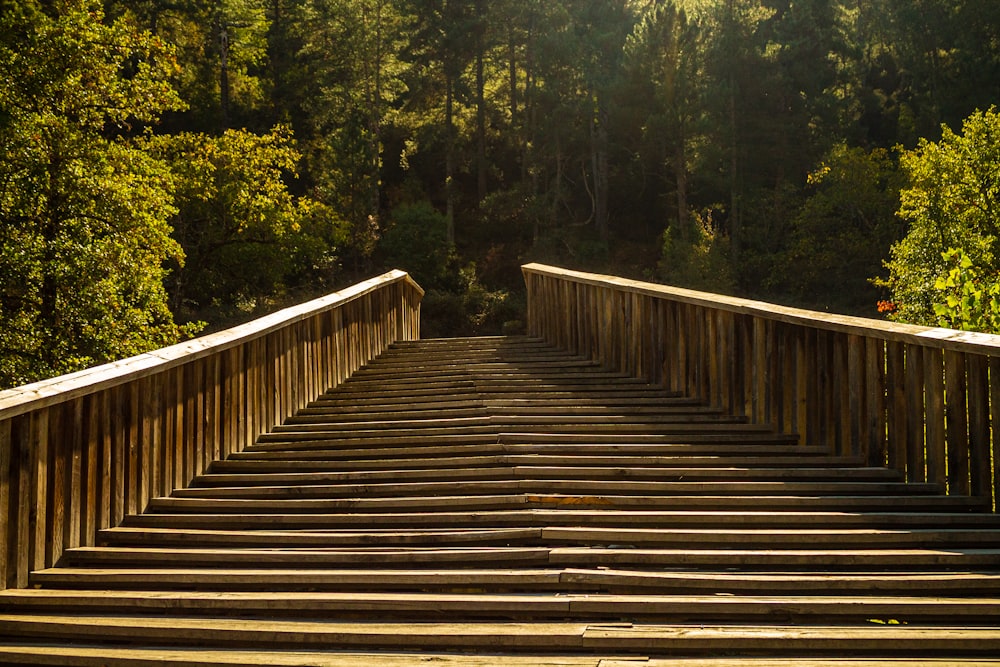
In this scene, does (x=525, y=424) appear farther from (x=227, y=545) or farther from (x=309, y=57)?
(x=309, y=57)

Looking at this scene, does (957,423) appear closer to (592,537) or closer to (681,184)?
(592,537)

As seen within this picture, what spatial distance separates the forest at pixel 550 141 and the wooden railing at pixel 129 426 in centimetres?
2347

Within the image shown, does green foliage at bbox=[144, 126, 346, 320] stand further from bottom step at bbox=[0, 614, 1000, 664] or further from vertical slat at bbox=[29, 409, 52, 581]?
bottom step at bbox=[0, 614, 1000, 664]

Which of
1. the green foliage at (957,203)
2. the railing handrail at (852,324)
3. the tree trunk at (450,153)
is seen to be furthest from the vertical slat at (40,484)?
the tree trunk at (450,153)

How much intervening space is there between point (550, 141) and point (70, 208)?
26.7 m

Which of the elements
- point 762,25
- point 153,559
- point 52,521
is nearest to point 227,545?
point 153,559

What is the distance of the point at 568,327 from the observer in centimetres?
1076

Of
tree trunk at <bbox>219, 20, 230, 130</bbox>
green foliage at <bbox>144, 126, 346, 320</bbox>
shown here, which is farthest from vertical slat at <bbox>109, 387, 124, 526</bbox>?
tree trunk at <bbox>219, 20, 230, 130</bbox>

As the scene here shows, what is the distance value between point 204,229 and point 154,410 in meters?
27.7

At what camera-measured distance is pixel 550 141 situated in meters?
41.0

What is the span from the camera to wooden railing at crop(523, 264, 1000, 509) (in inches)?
190

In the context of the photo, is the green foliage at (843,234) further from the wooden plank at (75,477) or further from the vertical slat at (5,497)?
the vertical slat at (5,497)

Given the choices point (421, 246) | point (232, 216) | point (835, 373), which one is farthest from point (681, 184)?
point (835, 373)

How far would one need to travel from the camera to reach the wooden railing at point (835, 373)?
482 centimetres
